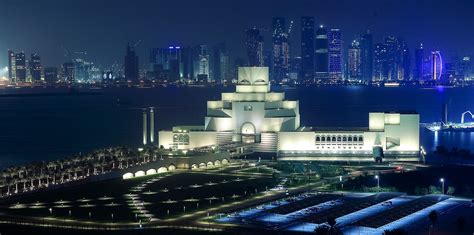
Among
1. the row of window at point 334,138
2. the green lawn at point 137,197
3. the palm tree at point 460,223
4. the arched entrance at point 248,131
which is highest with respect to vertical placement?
the arched entrance at point 248,131

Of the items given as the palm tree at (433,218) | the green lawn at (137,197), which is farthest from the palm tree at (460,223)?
the green lawn at (137,197)

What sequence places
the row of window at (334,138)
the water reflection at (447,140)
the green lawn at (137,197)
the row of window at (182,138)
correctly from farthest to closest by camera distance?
the water reflection at (447,140) < the row of window at (182,138) < the row of window at (334,138) < the green lawn at (137,197)

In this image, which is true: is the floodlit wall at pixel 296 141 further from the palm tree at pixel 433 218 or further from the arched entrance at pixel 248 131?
the palm tree at pixel 433 218

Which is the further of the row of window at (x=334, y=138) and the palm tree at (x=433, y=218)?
the row of window at (x=334, y=138)

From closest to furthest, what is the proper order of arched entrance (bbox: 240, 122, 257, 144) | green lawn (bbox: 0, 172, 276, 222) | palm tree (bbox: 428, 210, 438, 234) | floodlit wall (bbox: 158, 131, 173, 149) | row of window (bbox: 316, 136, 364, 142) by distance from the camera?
1. palm tree (bbox: 428, 210, 438, 234)
2. green lawn (bbox: 0, 172, 276, 222)
3. row of window (bbox: 316, 136, 364, 142)
4. floodlit wall (bbox: 158, 131, 173, 149)
5. arched entrance (bbox: 240, 122, 257, 144)

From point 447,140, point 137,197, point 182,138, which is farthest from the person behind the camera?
point 447,140

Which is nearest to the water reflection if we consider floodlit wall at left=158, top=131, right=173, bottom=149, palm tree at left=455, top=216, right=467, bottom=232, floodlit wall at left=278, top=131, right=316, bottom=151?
floodlit wall at left=278, top=131, right=316, bottom=151

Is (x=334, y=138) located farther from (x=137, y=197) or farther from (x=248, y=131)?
(x=137, y=197)

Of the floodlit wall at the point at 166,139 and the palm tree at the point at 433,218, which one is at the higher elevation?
the floodlit wall at the point at 166,139

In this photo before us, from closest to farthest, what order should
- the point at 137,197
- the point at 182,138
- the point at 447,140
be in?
the point at 137,197 < the point at 182,138 < the point at 447,140

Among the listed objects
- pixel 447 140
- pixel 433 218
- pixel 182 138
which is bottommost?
pixel 433 218

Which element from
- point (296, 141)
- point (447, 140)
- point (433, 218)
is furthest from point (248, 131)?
point (433, 218)

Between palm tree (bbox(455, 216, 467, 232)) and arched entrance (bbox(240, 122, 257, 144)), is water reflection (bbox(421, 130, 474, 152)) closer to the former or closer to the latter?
arched entrance (bbox(240, 122, 257, 144))
